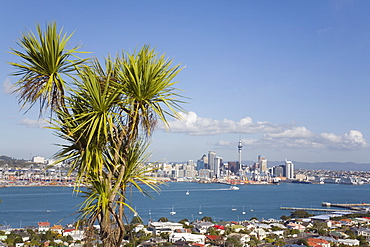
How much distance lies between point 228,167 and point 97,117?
124 metres

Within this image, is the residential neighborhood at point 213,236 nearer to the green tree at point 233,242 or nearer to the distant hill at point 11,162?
the green tree at point 233,242

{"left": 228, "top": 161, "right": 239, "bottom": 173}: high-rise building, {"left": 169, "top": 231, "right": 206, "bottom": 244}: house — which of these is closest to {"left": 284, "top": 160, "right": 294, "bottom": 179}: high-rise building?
{"left": 228, "top": 161, "right": 239, "bottom": 173}: high-rise building

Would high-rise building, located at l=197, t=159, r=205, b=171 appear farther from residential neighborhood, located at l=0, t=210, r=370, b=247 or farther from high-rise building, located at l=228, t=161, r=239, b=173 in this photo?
residential neighborhood, located at l=0, t=210, r=370, b=247

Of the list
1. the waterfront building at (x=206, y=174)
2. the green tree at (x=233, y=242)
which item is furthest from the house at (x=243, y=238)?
the waterfront building at (x=206, y=174)

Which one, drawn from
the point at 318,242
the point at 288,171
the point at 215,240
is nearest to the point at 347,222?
the point at 318,242

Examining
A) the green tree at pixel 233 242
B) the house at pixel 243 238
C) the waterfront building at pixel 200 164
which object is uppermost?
the waterfront building at pixel 200 164

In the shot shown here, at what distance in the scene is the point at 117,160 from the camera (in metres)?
1.66

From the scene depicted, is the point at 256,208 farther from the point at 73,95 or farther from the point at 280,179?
the point at 280,179

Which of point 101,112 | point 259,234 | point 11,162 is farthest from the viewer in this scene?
point 11,162

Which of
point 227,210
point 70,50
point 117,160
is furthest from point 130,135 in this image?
point 227,210

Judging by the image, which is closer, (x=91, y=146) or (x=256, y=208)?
(x=91, y=146)

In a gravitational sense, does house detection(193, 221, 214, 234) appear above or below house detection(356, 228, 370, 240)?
below

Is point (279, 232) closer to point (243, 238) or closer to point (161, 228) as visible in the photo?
point (243, 238)

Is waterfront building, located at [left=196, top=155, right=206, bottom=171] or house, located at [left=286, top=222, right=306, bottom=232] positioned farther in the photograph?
waterfront building, located at [left=196, top=155, right=206, bottom=171]
